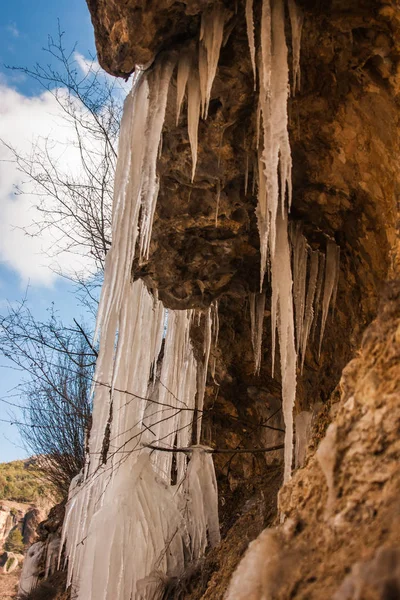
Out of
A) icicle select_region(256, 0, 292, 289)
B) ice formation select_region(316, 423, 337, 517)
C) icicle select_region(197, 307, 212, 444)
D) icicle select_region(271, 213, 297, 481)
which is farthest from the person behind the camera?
icicle select_region(197, 307, 212, 444)

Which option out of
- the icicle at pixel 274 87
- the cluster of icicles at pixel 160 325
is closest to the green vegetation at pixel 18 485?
the cluster of icicles at pixel 160 325

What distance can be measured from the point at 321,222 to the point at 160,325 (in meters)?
1.53

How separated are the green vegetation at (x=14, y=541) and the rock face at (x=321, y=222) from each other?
15251 millimetres

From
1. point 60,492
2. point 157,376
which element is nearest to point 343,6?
point 157,376

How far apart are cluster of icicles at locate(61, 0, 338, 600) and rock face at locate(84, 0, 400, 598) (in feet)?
0.43

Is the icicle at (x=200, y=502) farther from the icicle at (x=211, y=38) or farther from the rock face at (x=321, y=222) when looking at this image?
the icicle at (x=211, y=38)

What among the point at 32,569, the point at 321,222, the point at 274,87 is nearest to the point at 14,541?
the point at 32,569

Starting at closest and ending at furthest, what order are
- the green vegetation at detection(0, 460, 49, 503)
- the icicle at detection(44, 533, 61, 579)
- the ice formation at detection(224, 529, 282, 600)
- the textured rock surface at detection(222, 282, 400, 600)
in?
the textured rock surface at detection(222, 282, 400, 600), the ice formation at detection(224, 529, 282, 600), the icicle at detection(44, 533, 61, 579), the green vegetation at detection(0, 460, 49, 503)

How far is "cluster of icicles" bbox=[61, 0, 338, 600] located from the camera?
2.54 metres

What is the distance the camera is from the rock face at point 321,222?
1262mm

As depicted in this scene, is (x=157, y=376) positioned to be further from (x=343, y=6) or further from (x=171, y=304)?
(x=343, y=6)

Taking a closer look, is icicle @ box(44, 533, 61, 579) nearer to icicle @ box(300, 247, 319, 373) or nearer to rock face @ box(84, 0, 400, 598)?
rock face @ box(84, 0, 400, 598)

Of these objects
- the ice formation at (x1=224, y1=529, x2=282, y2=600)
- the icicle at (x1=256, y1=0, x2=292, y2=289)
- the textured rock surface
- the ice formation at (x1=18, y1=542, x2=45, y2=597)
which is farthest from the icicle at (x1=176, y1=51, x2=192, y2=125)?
the ice formation at (x1=18, y1=542, x2=45, y2=597)

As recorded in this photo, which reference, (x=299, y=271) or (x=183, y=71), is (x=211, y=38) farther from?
(x=299, y=271)
